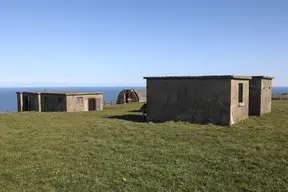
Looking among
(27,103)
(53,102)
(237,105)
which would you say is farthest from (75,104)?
(237,105)

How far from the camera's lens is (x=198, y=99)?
61.0ft

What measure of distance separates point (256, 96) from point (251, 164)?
51.2 ft

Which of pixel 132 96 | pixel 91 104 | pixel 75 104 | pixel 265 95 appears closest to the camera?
pixel 265 95

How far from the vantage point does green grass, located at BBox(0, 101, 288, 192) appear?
7.66m

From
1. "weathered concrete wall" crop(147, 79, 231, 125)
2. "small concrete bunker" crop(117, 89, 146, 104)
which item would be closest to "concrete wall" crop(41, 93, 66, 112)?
"small concrete bunker" crop(117, 89, 146, 104)

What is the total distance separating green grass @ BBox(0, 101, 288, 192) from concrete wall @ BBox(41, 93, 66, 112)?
19806mm

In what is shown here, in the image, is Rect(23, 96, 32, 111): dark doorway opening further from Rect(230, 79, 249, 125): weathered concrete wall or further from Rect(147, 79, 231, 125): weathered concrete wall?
Rect(230, 79, 249, 125): weathered concrete wall

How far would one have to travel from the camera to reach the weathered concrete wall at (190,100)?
17.8 meters

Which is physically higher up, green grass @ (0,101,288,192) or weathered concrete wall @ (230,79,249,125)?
weathered concrete wall @ (230,79,249,125)

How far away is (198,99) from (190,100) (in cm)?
59

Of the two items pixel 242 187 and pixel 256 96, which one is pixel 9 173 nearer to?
pixel 242 187

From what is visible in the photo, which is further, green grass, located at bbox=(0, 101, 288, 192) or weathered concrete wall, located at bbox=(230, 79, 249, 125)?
weathered concrete wall, located at bbox=(230, 79, 249, 125)

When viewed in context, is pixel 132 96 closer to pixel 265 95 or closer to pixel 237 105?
pixel 265 95

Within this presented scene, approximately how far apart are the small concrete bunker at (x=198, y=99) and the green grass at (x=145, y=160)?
266 centimetres
